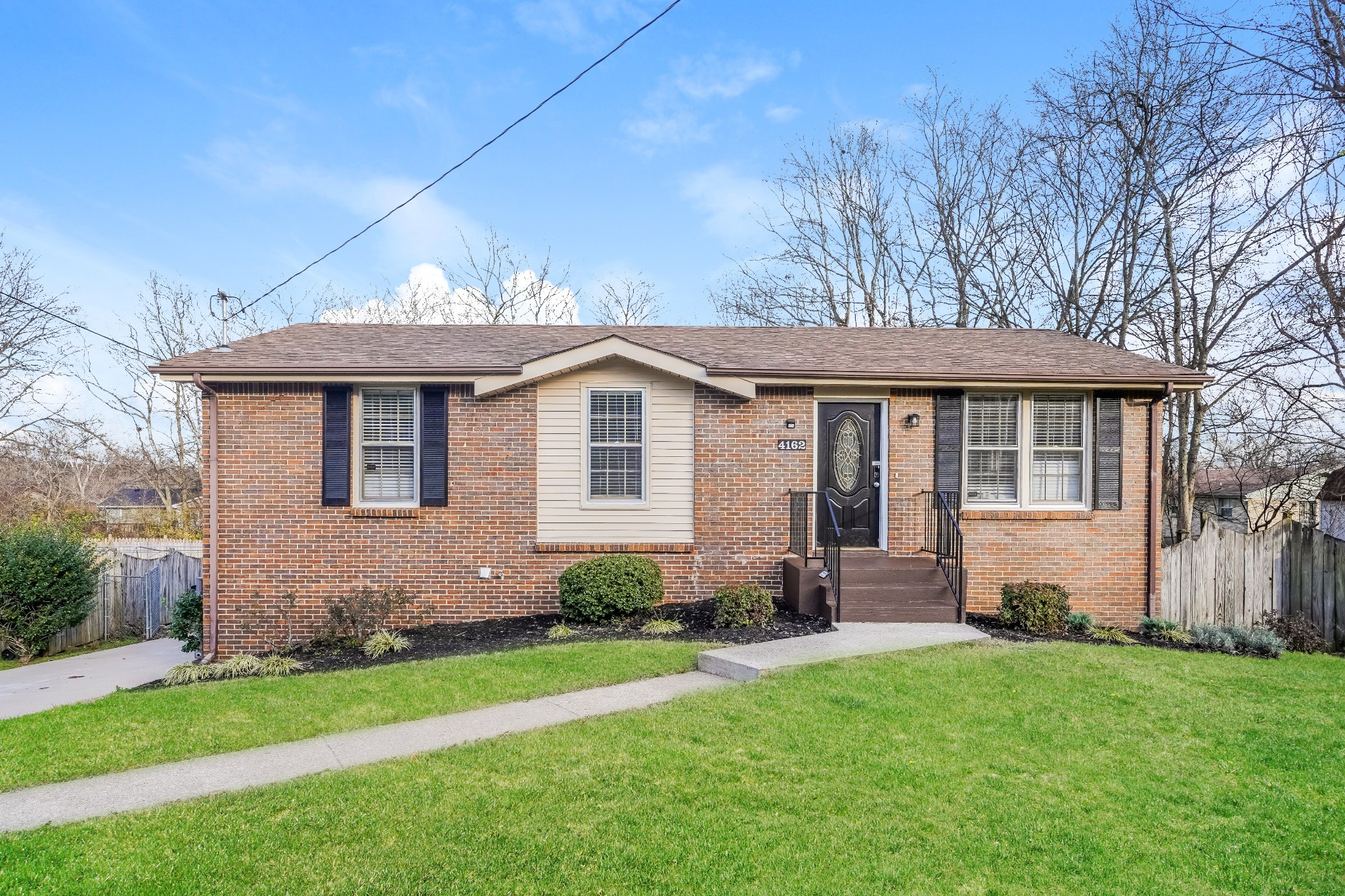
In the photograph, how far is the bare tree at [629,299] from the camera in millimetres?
24812

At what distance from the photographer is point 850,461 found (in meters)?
9.86

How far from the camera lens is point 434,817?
150 inches

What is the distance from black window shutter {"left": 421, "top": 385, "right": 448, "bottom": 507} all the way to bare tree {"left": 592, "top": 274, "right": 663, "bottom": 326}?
15708mm

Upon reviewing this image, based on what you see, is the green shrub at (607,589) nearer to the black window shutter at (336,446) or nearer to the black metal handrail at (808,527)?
the black metal handrail at (808,527)

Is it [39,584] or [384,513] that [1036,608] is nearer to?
[384,513]

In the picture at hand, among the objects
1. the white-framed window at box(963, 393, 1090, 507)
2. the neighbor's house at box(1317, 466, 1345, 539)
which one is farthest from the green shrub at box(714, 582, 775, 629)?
the neighbor's house at box(1317, 466, 1345, 539)

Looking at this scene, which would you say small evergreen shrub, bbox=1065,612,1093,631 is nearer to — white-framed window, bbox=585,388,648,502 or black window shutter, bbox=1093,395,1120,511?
black window shutter, bbox=1093,395,1120,511

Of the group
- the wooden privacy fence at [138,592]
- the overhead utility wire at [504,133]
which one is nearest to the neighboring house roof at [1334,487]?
the overhead utility wire at [504,133]

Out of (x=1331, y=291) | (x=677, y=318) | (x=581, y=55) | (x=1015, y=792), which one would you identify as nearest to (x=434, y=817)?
(x=1015, y=792)

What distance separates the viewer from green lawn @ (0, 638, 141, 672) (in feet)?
34.1

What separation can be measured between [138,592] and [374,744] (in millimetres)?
10550

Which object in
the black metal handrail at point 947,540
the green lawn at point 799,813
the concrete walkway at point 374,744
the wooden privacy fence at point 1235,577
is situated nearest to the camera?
the green lawn at point 799,813

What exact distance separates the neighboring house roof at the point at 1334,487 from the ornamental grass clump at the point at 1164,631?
8.66 m

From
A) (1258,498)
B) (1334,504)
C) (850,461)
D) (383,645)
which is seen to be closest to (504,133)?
(850,461)
